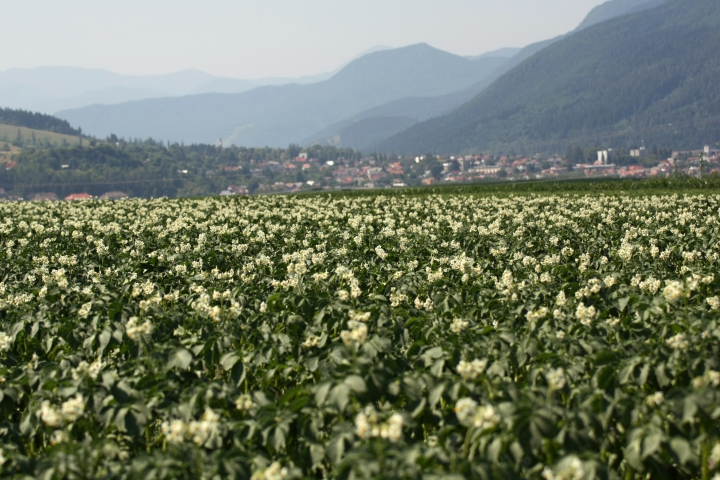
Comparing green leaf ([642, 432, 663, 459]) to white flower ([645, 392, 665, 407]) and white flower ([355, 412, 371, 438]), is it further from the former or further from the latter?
white flower ([355, 412, 371, 438])

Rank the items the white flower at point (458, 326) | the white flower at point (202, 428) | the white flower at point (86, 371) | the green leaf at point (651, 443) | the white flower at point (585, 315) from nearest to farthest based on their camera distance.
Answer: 1. the green leaf at point (651, 443)
2. the white flower at point (202, 428)
3. the white flower at point (86, 371)
4. the white flower at point (458, 326)
5. the white flower at point (585, 315)

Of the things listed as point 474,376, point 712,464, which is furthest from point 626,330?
point 474,376

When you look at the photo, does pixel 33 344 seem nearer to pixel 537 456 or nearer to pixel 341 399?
pixel 341 399

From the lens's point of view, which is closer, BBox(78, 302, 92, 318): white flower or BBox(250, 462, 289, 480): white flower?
BBox(250, 462, 289, 480): white flower

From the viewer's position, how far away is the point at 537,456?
17.1 feet

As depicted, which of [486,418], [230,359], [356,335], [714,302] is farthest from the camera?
[714,302]

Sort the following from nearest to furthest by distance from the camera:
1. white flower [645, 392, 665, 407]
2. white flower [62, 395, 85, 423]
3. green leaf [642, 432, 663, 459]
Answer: green leaf [642, 432, 663, 459] → white flower [645, 392, 665, 407] → white flower [62, 395, 85, 423]

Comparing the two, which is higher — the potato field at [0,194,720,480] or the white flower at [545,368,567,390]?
the white flower at [545,368,567,390]

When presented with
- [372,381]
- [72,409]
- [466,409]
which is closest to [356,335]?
[372,381]

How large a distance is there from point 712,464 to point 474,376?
7.08ft

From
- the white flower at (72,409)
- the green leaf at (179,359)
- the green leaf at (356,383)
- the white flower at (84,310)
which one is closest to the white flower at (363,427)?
the green leaf at (356,383)

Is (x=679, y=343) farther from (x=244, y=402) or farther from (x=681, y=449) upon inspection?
(x=244, y=402)

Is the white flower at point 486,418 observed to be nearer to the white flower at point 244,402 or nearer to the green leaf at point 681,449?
the green leaf at point 681,449

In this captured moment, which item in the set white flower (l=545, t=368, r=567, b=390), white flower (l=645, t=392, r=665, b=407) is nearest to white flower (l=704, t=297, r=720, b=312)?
white flower (l=645, t=392, r=665, b=407)
